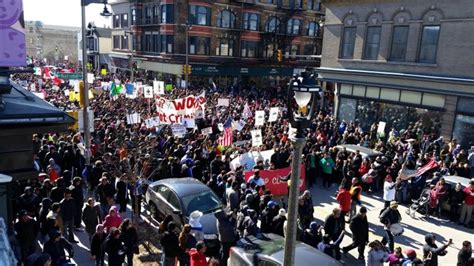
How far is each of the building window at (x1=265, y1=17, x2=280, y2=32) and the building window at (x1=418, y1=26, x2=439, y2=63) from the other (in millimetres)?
30930

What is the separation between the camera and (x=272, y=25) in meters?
54.2

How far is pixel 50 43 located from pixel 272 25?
84466 mm

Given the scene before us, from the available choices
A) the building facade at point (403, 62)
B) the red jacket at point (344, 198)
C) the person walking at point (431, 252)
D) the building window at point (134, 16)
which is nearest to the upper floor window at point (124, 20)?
the building window at point (134, 16)

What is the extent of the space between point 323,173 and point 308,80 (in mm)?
11960

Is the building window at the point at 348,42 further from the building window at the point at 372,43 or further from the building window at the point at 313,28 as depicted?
the building window at the point at 313,28

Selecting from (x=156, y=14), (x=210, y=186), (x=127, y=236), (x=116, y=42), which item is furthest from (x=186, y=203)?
(x=116, y=42)

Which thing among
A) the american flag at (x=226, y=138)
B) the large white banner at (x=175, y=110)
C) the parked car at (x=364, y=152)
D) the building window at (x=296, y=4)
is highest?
the building window at (x=296, y=4)

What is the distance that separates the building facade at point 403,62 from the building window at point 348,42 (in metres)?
0.07

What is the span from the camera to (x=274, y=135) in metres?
19.8

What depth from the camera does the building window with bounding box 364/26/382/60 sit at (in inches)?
1074

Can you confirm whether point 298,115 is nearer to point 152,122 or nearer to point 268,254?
point 268,254

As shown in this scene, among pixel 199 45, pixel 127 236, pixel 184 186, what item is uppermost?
pixel 199 45

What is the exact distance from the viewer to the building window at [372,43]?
27281 millimetres

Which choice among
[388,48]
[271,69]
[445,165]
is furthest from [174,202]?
[271,69]
